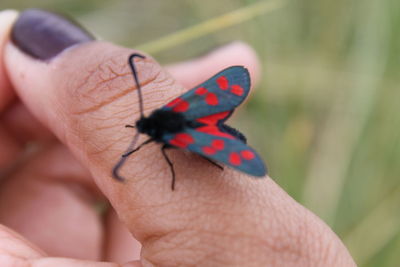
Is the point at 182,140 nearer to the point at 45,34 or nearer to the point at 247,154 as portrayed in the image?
the point at 247,154

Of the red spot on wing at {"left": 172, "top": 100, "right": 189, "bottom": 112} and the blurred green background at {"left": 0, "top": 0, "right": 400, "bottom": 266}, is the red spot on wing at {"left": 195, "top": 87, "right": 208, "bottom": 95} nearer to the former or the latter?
the red spot on wing at {"left": 172, "top": 100, "right": 189, "bottom": 112}


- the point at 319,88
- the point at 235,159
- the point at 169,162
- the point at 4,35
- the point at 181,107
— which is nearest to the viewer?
the point at 235,159

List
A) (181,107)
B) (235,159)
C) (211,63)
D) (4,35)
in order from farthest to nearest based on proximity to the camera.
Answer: (211,63) → (4,35) → (181,107) → (235,159)

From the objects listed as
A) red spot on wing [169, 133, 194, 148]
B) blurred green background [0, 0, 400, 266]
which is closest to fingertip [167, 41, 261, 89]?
blurred green background [0, 0, 400, 266]

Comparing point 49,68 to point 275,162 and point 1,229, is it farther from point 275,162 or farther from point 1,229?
point 275,162

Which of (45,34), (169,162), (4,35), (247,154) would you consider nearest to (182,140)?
(169,162)

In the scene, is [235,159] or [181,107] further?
[181,107]

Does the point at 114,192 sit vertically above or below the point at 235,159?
below
